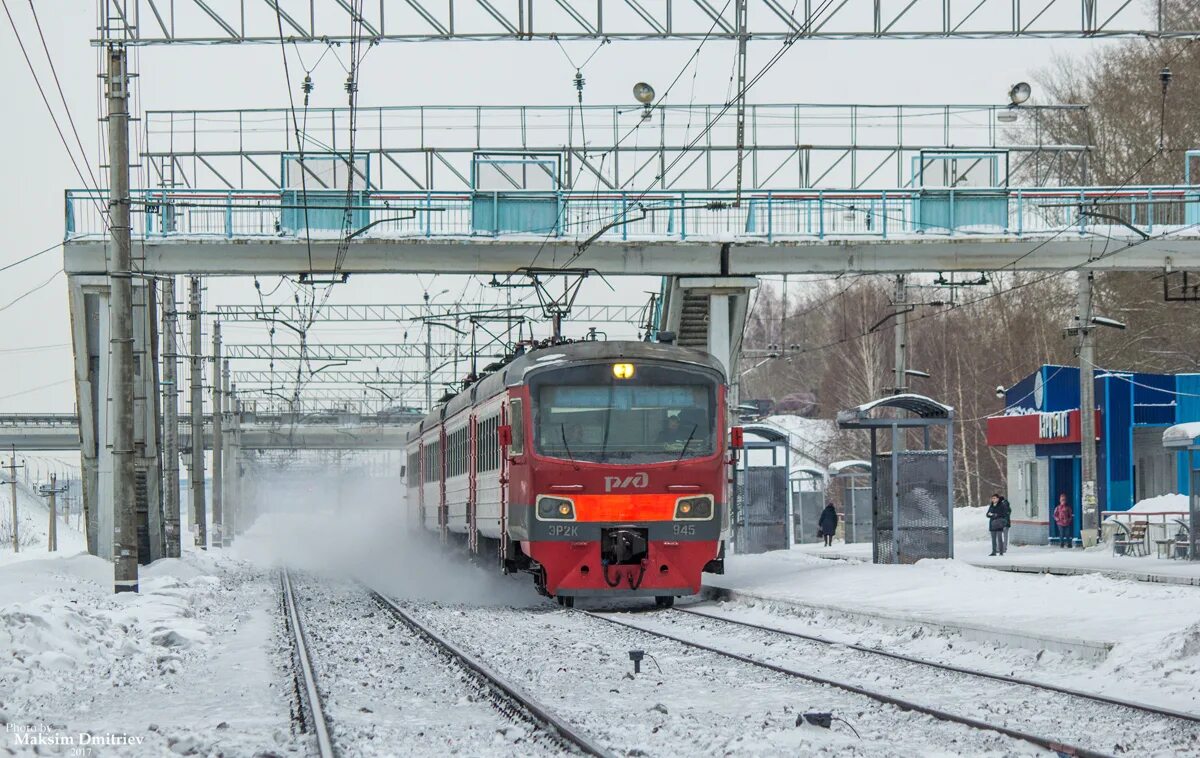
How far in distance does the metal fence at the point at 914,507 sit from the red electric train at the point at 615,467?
235 inches

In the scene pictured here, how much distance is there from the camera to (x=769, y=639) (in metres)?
16.4

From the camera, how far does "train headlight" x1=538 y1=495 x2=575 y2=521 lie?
1916cm

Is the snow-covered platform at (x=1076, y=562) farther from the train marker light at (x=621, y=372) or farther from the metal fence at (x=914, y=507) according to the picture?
the train marker light at (x=621, y=372)

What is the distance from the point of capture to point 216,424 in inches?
1939

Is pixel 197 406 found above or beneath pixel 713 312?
beneath

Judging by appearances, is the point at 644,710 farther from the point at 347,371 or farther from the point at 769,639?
the point at 347,371

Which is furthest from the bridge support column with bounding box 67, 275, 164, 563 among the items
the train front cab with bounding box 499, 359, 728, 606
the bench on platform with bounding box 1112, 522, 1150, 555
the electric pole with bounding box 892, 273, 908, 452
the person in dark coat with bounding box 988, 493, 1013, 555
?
the bench on platform with bounding box 1112, 522, 1150, 555

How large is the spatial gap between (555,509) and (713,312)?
10034 millimetres

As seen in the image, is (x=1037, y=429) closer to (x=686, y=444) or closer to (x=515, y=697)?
(x=686, y=444)

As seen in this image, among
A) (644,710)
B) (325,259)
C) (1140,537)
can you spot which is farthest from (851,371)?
(644,710)

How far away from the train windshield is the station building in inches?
801

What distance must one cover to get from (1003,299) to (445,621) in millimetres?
50789

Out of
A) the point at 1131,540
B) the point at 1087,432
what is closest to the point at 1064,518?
the point at 1087,432

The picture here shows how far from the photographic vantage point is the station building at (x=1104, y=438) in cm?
3784
